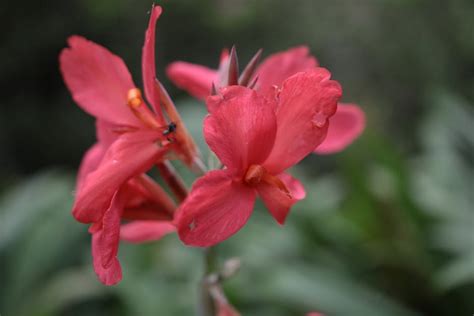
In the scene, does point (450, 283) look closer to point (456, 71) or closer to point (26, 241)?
point (26, 241)

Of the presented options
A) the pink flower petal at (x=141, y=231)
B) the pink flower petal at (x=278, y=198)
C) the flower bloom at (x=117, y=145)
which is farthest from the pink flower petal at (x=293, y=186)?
the pink flower petal at (x=141, y=231)

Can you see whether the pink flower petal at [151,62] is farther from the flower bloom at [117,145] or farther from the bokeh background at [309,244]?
the bokeh background at [309,244]

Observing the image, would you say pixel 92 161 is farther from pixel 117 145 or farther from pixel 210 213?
pixel 210 213

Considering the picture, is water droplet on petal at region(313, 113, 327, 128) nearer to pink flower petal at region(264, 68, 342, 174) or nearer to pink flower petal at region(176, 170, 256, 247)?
pink flower petal at region(264, 68, 342, 174)

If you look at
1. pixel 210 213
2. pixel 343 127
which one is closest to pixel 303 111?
pixel 210 213

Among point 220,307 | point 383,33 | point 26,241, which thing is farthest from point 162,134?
point 383,33

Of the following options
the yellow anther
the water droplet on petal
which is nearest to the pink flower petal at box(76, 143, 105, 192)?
the yellow anther

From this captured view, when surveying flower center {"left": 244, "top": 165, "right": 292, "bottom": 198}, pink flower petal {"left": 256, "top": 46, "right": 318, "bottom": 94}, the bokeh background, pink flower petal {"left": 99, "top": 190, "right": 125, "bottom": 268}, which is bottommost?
the bokeh background
